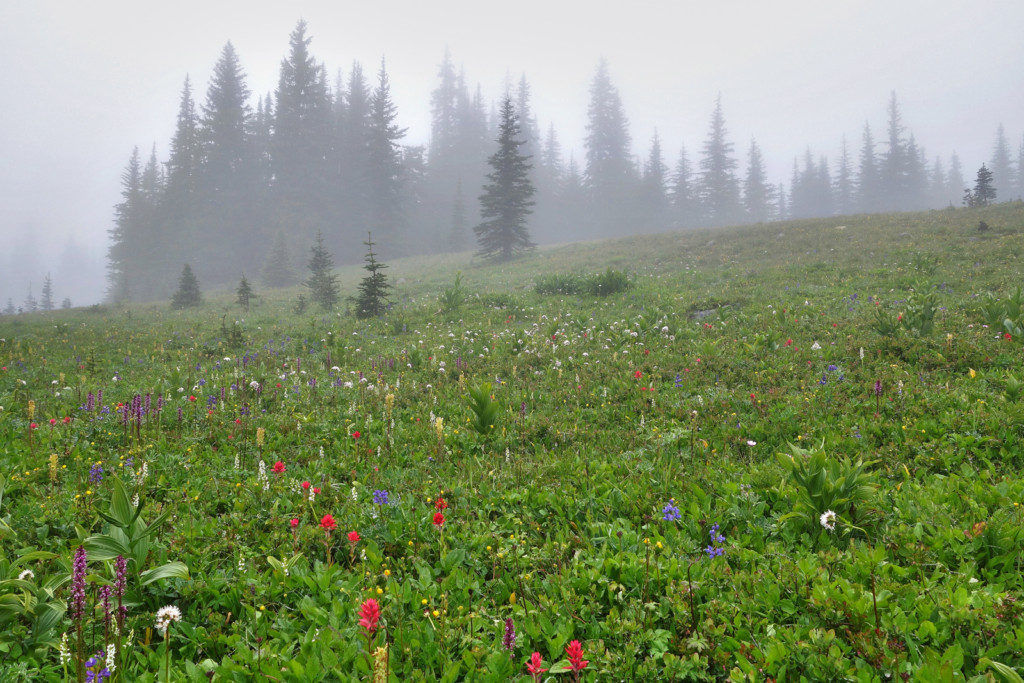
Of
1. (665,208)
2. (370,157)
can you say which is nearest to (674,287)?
(370,157)

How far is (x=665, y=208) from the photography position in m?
72.4

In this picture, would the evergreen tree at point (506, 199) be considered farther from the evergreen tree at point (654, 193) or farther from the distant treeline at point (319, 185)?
the evergreen tree at point (654, 193)

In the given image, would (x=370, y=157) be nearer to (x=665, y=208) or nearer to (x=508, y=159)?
(x=508, y=159)

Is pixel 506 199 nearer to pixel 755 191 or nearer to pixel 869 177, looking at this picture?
pixel 755 191

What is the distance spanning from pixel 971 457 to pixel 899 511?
145 cm

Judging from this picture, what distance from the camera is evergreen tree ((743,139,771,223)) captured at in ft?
258

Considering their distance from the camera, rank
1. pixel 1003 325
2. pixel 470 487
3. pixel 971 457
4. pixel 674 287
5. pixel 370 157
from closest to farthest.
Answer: pixel 971 457 < pixel 470 487 < pixel 1003 325 < pixel 674 287 < pixel 370 157

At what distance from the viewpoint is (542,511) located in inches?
158

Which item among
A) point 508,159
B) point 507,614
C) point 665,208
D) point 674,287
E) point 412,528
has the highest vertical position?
point 665,208

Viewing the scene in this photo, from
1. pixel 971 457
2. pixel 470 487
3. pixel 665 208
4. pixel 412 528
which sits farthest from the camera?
pixel 665 208

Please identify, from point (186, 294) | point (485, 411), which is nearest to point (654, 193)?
point (186, 294)

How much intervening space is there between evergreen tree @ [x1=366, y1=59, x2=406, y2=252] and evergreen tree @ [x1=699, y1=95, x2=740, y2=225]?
4731 cm

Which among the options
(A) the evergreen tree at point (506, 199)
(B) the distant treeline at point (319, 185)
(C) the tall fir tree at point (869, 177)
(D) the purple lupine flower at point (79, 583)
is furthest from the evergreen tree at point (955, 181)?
(D) the purple lupine flower at point (79, 583)

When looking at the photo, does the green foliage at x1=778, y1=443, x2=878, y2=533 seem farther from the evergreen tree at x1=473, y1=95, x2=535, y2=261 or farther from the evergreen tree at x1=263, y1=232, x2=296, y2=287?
the evergreen tree at x1=263, y1=232, x2=296, y2=287
